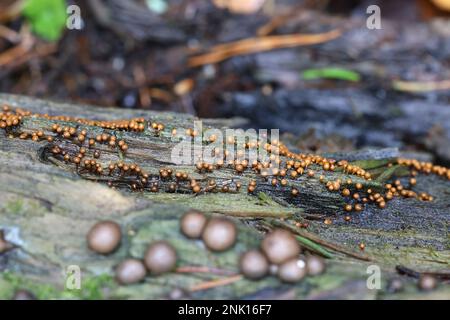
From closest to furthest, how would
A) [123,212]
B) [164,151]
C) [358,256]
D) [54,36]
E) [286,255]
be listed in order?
1. [286,255]
2. [123,212]
3. [358,256]
4. [164,151]
5. [54,36]

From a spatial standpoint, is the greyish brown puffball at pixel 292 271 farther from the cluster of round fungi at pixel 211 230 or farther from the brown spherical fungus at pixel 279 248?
the cluster of round fungi at pixel 211 230

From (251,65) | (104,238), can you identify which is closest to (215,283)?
(104,238)

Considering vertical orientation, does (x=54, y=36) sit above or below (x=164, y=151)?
above

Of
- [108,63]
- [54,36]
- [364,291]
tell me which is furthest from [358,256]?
[54,36]

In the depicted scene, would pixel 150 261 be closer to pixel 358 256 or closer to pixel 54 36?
pixel 358 256

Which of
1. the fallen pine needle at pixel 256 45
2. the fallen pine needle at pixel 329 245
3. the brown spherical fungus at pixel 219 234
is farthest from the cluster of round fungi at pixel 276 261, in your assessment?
the fallen pine needle at pixel 256 45

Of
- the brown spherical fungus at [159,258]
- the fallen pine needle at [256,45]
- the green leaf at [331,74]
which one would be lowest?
the brown spherical fungus at [159,258]
